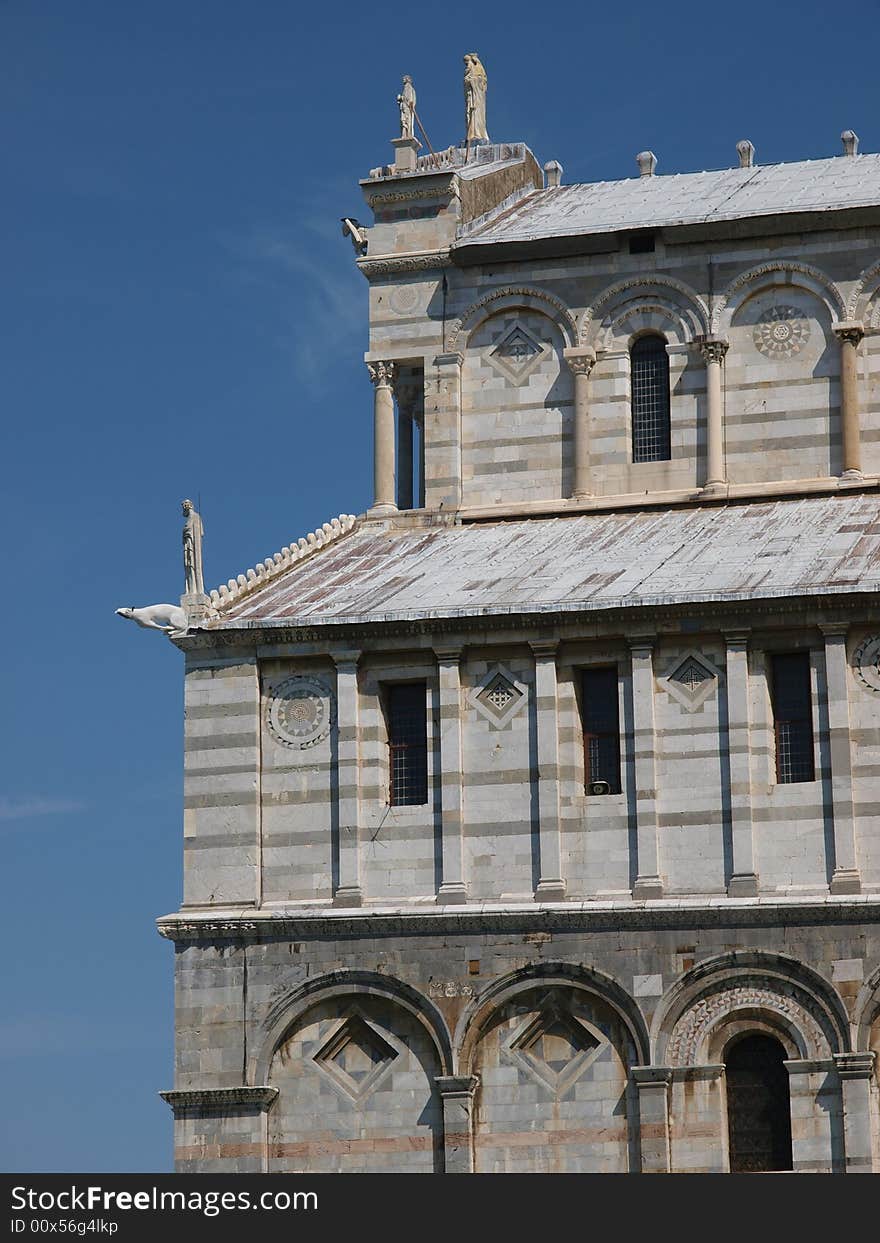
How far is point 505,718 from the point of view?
191ft

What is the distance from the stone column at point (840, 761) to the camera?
183 ft

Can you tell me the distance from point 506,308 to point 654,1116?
18015 millimetres

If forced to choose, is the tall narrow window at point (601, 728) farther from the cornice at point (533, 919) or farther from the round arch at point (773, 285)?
the round arch at point (773, 285)

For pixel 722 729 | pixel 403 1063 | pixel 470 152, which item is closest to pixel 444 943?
pixel 403 1063

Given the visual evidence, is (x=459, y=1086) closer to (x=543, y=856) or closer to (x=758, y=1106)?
(x=543, y=856)

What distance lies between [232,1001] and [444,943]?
3766 millimetres

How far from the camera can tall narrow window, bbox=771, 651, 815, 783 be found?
187 ft

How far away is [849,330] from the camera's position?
6412cm

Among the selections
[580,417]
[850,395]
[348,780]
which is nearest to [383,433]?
[580,417]

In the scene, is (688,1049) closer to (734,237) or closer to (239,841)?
(239,841)

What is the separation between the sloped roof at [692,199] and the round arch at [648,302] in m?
→ 1.11

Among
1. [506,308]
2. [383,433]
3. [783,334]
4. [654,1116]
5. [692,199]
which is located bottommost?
[654,1116]
